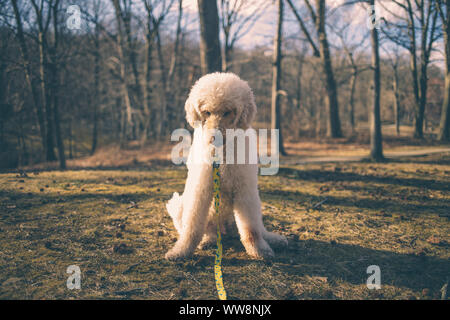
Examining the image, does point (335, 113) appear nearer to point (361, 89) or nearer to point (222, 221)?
point (222, 221)

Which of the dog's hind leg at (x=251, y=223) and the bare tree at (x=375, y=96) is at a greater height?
the bare tree at (x=375, y=96)

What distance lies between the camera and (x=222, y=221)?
136 inches

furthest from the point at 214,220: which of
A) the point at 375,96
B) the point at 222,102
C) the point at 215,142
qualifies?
the point at 375,96

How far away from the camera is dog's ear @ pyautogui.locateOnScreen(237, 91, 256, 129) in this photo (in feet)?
9.67

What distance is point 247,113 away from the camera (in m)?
2.99

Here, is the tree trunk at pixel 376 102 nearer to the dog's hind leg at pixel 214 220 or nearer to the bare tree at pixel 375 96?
the bare tree at pixel 375 96

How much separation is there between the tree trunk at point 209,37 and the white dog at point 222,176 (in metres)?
4.07

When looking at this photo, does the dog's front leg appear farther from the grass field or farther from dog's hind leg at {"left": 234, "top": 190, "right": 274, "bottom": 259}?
dog's hind leg at {"left": 234, "top": 190, "right": 274, "bottom": 259}

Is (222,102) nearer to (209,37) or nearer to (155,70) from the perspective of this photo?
(209,37)

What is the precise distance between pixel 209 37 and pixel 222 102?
15.6ft

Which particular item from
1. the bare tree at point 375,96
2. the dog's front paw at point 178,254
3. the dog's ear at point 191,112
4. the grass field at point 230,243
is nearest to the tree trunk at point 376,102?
the bare tree at point 375,96

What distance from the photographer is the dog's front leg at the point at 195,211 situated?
9.83 ft
